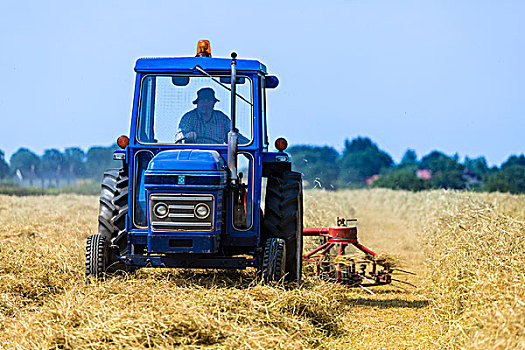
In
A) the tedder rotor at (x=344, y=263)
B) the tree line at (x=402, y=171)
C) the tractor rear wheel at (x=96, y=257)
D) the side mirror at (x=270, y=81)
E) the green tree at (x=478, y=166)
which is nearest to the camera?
the tractor rear wheel at (x=96, y=257)

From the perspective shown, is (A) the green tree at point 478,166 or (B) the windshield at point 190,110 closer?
(B) the windshield at point 190,110

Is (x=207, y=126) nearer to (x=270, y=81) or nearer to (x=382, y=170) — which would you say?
(x=270, y=81)

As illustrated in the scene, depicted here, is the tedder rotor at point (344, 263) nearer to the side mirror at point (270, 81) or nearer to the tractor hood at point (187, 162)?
the side mirror at point (270, 81)

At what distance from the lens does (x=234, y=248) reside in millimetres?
7434

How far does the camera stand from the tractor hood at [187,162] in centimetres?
671

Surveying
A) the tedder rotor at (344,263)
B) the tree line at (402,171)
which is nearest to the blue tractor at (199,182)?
the tedder rotor at (344,263)

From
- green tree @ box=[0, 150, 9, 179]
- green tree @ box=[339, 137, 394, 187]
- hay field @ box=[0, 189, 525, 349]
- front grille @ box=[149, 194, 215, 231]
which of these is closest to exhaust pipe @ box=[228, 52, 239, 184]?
front grille @ box=[149, 194, 215, 231]

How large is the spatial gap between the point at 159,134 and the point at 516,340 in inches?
170

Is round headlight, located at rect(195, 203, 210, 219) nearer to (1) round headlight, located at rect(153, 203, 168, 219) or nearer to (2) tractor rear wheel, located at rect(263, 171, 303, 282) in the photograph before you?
(1) round headlight, located at rect(153, 203, 168, 219)

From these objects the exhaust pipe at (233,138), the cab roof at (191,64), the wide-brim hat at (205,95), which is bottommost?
the exhaust pipe at (233,138)

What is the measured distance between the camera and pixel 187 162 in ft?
22.2

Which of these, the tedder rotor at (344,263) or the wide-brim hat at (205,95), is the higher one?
the wide-brim hat at (205,95)

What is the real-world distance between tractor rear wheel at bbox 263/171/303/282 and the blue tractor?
1 centimetres

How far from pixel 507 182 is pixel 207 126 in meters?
38.8
